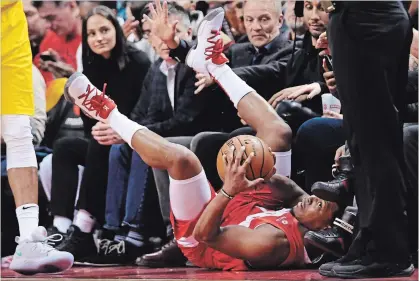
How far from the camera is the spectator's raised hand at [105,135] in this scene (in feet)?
16.2

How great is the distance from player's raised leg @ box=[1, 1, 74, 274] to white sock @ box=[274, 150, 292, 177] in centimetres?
118

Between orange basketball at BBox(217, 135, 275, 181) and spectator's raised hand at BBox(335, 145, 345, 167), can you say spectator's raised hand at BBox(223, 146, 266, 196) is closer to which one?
orange basketball at BBox(217, 135, 275, 181)

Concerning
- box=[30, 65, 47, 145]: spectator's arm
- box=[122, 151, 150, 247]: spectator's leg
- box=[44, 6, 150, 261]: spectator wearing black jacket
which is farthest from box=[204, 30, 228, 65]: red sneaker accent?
box=[30, 65, 47, 145]: spectator's arm

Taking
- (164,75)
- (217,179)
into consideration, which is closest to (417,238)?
(217,179)

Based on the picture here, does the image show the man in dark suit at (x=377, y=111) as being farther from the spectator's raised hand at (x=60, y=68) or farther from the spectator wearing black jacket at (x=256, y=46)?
the spectator's raised hand at (x=60, y=68)

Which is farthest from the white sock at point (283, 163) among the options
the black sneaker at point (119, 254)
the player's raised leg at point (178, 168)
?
the black sneaker at point (119, 254)

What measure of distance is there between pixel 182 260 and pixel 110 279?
0.89 metres

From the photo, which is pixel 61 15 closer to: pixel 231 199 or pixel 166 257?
pixel 166 257

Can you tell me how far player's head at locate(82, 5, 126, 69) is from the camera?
540 centimetres

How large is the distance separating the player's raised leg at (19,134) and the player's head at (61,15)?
2.20 meters

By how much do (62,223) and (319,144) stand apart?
1.79 meters

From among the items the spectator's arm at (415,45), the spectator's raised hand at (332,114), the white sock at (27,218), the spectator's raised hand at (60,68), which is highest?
the spectator's arm at (415,45)

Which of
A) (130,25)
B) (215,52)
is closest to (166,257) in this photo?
(215,52)

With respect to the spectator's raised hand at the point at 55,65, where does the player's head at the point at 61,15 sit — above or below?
above
